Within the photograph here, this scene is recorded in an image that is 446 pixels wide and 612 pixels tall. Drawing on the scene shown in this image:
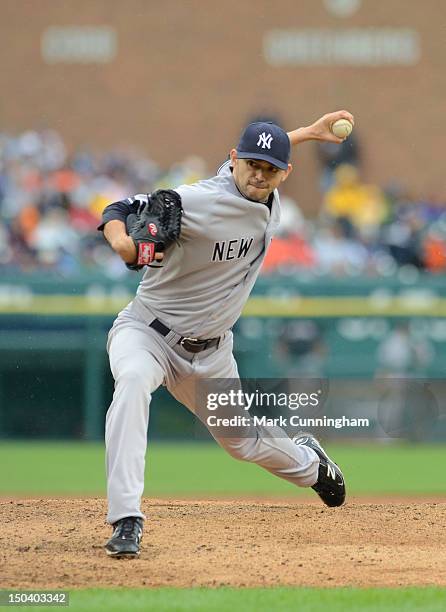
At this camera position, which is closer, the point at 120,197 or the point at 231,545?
the point at 231,545

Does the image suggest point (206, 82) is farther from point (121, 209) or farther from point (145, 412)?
point (145, 412)

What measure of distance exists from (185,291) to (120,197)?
→ 833 cm

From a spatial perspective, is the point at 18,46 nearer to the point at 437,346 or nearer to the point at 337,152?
the point at 337,152

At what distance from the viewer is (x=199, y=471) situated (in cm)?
862

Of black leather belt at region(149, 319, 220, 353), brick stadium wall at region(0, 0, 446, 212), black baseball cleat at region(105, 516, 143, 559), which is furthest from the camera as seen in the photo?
brick stadium wall at region(0, 0, 446, 212)

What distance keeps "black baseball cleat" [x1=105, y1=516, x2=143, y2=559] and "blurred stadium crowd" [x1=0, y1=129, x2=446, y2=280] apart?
5.59 metres

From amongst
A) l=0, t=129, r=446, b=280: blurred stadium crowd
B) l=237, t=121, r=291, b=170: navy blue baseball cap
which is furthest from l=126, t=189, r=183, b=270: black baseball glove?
l=0, t=129, r=446, b=280: blurred stadium crowd

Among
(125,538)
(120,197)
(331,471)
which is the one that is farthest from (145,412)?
(120,197)

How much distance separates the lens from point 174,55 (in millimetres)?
17750

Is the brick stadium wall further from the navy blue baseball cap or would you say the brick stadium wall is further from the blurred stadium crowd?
the navy blue baseball cap

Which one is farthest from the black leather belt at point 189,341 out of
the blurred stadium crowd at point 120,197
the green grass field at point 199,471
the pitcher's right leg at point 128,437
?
the blurred stadium crowd at point 120,197

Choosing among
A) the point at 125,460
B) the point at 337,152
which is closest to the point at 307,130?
the point at 125,460

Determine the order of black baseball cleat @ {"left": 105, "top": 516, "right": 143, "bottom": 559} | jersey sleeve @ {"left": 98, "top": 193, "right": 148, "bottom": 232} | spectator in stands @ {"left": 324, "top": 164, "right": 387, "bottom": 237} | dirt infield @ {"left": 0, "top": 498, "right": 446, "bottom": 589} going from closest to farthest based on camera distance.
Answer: dirt infield @ {"left": 0, "top": 498, "right": 446, "bottom": 589} < black baseball cleat @ {"left": 105, "top": 516, "right": 143, "bottom": 559} < jersey sleeve @ {"left": 98, "top": 193, "right": 148, "bottom": 232} < spectator in stands @ {"left": 324, "top": 164, "right": 387, "bottom": 237}

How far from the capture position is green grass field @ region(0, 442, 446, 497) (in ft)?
24.8
